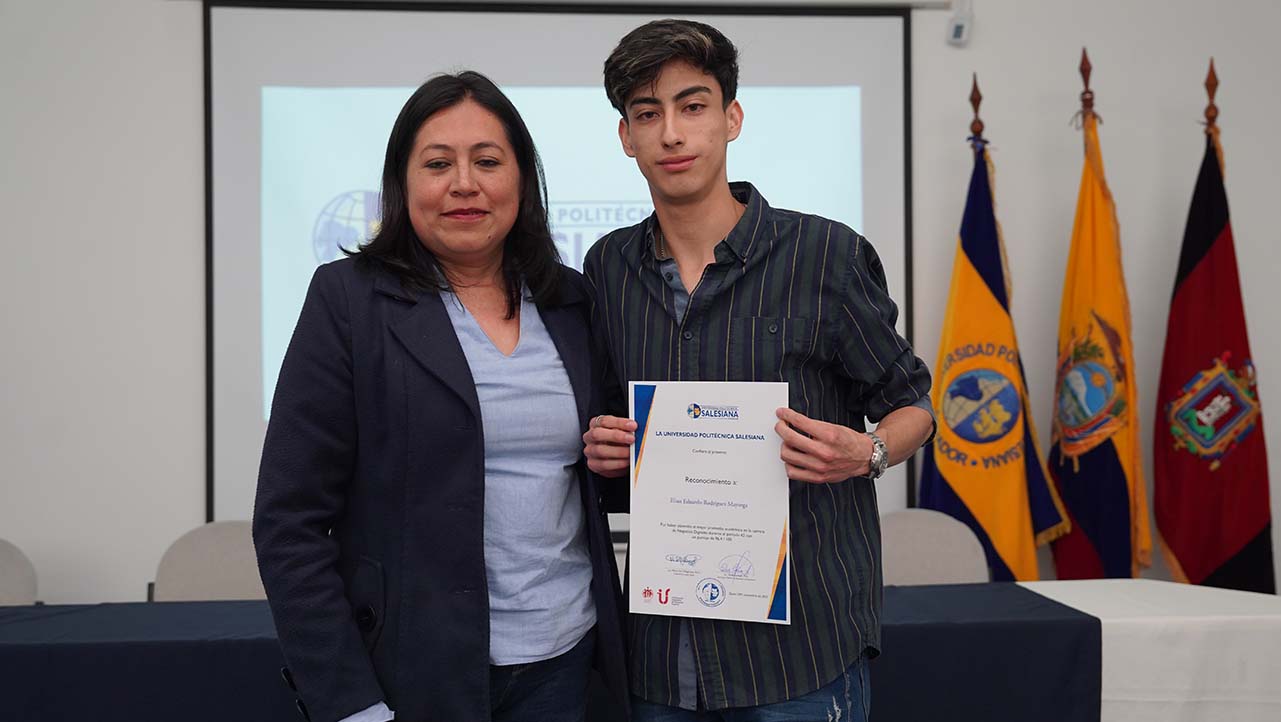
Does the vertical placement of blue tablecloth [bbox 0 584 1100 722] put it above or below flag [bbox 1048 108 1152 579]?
below

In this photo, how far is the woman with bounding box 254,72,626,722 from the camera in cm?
117

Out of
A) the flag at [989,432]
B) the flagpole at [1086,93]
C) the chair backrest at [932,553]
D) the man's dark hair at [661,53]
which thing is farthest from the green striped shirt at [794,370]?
the flagpole at [1086,93]

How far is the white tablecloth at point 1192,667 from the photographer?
2.11 m

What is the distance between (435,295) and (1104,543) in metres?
3.15

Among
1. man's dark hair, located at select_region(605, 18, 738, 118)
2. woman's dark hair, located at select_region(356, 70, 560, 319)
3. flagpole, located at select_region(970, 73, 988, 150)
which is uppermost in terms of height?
flagpole, located at select_region(970, 73, 988, 150)

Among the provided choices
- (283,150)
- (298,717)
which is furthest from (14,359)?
(298,717)

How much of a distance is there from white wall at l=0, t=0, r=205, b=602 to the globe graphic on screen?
1.61ft

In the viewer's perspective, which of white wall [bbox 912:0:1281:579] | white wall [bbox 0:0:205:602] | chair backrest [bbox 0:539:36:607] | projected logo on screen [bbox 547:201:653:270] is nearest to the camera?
chair backrest [bbox 0:539:36:607]

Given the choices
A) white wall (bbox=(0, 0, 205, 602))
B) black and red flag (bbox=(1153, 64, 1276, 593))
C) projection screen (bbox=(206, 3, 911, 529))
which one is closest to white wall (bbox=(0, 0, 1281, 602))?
white wall (bbox=(0, 0, 205, 602))

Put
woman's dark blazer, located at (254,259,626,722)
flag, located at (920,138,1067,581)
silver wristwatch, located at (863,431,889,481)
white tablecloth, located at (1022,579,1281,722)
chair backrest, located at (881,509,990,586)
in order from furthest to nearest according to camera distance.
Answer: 1. flag, located at (920,138,1067,581)
2. chair backrest, located at (881,509,990,586)
3. white tablecloth, located at (1022,579,1281,722)
4. silver wristwatch, located at (863,431,889,481)
5. woman's dark blazer, located at (254,259,626,722)

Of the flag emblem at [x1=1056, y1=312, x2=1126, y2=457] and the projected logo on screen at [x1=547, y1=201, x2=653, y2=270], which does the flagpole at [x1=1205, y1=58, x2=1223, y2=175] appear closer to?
the flag emblem at [x1=1056, y1=312, x2=1126, y2=457]

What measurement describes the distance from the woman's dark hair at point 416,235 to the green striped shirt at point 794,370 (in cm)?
19

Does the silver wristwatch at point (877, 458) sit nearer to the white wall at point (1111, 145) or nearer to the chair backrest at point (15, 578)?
the white wall at point (1111, 145)
